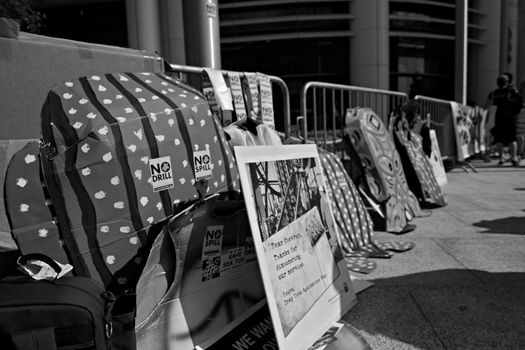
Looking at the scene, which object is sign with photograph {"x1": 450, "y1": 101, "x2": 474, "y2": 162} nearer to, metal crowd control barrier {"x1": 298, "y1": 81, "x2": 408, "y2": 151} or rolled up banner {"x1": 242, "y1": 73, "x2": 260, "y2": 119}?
metal crowd control barrier {"x1": 298, "y1": 81, "x2": 408, "y2": 151}

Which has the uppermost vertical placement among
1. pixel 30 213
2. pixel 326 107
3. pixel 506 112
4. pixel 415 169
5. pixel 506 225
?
pixel 326 107

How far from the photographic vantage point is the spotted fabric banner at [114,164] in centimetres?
164

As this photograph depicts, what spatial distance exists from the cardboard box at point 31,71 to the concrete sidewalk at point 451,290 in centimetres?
193

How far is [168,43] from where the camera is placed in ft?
49.7

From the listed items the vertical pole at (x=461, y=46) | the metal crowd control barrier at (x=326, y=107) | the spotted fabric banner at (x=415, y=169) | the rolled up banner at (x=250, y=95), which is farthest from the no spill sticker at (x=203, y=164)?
the vertical pole at (x=461, y=46)

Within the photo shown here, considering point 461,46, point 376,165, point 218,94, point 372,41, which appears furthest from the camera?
point 372,41

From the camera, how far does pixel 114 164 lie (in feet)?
5.51

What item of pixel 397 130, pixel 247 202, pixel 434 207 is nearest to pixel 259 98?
pixel 247 202

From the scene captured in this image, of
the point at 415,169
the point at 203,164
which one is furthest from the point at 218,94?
the point at 415,169

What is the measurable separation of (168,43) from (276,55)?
466cm

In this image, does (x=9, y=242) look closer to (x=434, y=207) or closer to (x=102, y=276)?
(x=102, y=276)

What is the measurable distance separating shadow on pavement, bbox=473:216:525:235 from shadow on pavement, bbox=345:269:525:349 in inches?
50.8

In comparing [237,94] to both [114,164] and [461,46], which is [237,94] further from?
[461,46]

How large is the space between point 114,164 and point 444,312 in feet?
6.40
